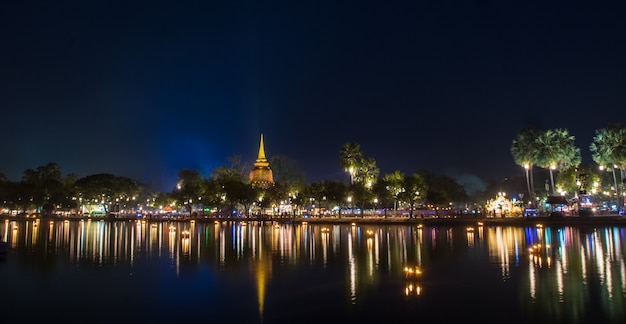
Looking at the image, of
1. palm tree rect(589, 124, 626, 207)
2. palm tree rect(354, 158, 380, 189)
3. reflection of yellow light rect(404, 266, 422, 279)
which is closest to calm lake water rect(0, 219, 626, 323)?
reflection of yellow light rect(404, 266, 422, 279)

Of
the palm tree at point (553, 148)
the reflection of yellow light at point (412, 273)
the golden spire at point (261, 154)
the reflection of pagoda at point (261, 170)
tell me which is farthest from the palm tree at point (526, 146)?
the golden spire at point (261, 154)

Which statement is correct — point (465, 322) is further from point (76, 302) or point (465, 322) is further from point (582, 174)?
point (582, 174)

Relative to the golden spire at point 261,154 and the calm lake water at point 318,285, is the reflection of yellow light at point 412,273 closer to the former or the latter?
the calm lake water at point 318,285

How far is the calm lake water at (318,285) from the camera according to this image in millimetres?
13969

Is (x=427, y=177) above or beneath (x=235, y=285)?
above

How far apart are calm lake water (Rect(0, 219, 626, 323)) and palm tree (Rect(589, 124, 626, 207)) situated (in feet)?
153

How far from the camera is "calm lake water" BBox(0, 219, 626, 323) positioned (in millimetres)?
13969

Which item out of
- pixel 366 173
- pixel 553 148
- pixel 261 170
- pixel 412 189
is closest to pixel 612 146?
pixel 553 148

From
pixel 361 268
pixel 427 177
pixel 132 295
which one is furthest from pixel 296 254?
pixel 427 177

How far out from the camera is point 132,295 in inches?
664

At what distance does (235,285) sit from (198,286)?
1.46 m

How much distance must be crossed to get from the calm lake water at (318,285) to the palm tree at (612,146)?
46760 millimetres

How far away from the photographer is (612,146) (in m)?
70.2

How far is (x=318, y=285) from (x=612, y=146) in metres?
69.3
